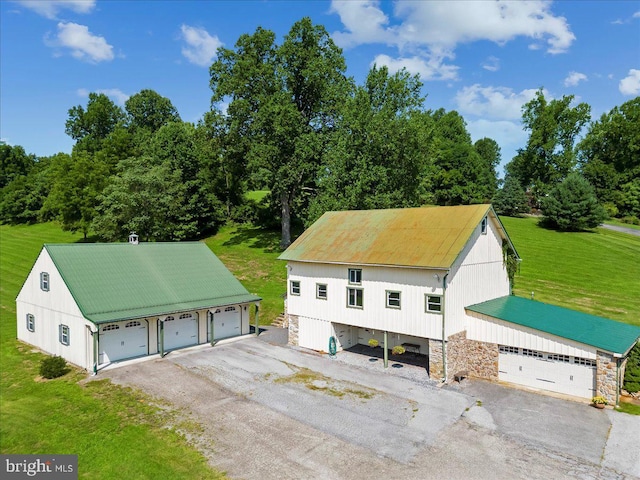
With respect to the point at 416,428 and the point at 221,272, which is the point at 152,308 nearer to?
the point at 221,272

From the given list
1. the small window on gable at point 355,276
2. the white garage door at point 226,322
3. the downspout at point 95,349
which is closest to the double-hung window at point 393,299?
the small window on gable at point 355,276

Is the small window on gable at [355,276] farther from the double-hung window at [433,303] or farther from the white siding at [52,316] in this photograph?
the white siding at [52,316]

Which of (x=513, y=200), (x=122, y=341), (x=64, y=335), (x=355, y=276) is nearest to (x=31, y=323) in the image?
(x=64, y=335)

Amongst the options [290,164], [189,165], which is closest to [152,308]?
[290,164]

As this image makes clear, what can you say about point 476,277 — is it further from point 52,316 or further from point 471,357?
point 52,316

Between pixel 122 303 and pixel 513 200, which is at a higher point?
pixel 513 200

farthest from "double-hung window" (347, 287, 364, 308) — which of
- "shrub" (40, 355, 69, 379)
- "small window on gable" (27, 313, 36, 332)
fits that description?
"small window on gable" (27, 313, 36, 332)

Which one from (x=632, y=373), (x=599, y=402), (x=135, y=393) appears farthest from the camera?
(x=632, y=373)

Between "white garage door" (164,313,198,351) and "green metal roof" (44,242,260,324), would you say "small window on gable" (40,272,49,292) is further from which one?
"white garage door" (164,313,198,351)
